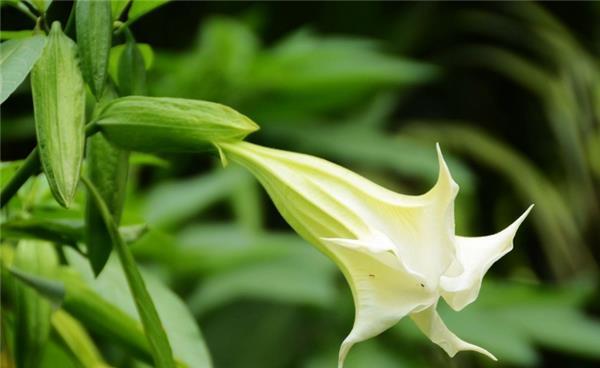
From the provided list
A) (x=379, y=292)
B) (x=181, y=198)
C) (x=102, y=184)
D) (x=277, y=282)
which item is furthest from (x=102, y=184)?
(x=181, y=198)

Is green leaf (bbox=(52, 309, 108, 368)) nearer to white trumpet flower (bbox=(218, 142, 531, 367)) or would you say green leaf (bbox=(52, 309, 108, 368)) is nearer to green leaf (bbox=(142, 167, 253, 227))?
white trumpet flower (bbox=(218, 142, 531, 367))

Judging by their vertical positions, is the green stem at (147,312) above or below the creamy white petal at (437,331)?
below

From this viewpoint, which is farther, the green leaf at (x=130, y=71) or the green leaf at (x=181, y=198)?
the green leaf at (x=181, y=198)

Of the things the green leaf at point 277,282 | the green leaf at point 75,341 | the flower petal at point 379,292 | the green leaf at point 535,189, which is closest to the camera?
the flower petal at point 379,292

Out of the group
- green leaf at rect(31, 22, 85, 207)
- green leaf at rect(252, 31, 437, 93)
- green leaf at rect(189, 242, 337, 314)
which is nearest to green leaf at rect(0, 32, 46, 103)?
green leaf at rect(31, 22, 85, 207)

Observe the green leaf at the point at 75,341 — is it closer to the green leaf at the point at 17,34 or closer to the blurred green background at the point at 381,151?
the green leaf at the point at 17,34

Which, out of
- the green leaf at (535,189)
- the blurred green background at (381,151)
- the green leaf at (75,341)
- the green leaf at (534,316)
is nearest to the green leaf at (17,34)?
the green leaf at (75,341)

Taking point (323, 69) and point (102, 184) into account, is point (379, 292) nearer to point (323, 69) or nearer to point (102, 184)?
point (102, 184)
